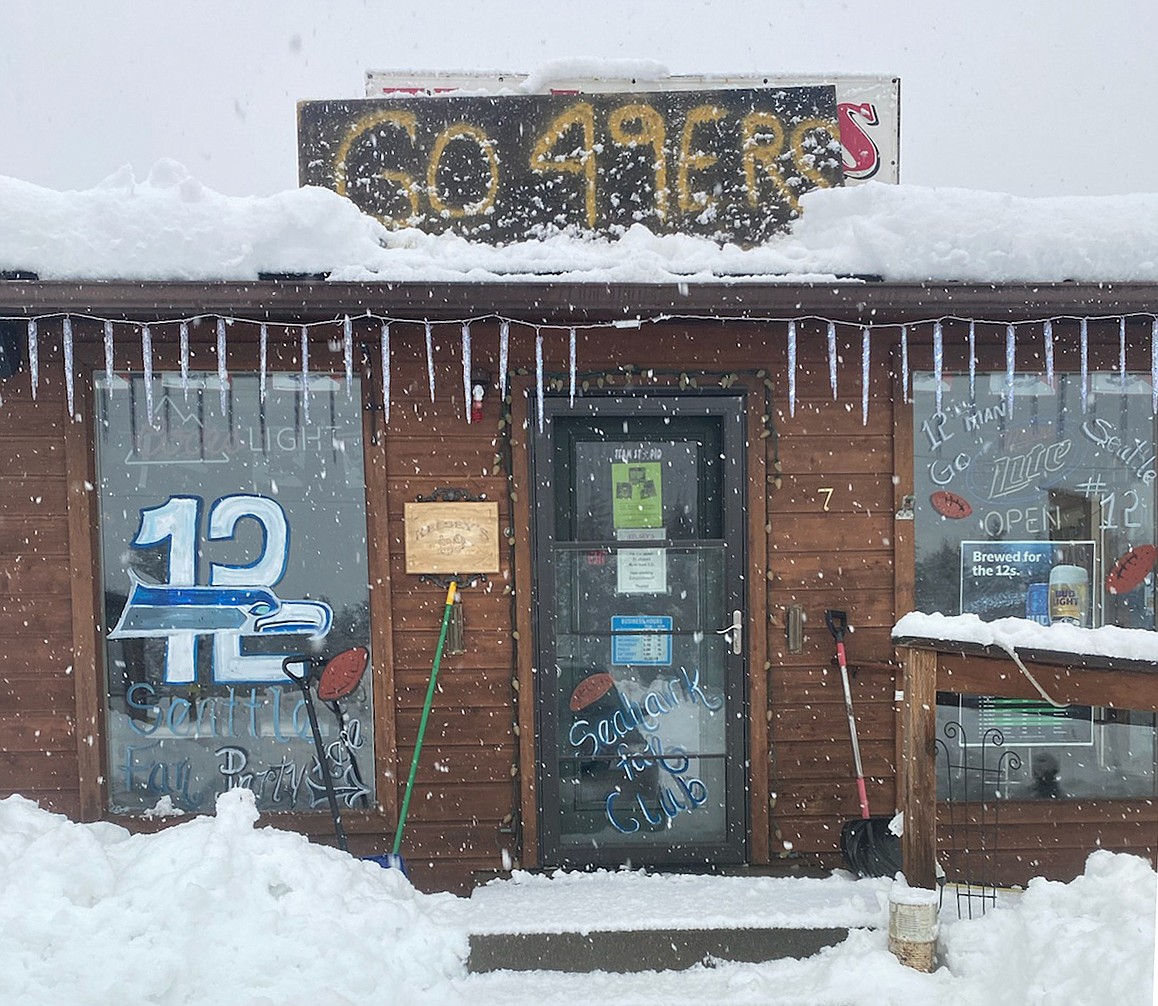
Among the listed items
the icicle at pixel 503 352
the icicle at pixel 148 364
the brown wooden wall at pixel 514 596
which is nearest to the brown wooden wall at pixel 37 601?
the brown wooden wall at pixel 514 596

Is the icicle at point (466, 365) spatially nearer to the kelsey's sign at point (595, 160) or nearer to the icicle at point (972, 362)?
the kelsey's sign at point (595, 160)

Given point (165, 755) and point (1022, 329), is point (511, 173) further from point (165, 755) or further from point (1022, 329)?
point (165, 755)

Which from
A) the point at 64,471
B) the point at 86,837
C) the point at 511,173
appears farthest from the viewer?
the point at 511,173

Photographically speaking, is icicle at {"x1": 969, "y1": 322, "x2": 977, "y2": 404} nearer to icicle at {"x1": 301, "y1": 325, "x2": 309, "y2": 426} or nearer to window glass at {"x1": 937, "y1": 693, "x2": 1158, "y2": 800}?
window glass at {"x1": 937, "y1": 693, "x2": 1158, "y2": 800}

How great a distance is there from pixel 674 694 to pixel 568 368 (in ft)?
6.35

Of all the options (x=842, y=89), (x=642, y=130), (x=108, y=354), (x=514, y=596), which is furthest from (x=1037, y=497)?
(x=108, y=354)

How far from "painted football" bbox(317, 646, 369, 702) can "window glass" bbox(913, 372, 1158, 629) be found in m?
3.17

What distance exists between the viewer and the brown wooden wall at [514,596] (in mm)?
5016

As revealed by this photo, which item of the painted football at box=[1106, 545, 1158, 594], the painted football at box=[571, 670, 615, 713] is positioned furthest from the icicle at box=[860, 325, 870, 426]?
the painted football at box=[571, 670, 615, 713]

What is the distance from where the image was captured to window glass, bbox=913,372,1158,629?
525 cm

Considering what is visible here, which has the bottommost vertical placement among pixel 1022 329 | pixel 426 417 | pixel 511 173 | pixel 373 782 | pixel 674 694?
pixel 373 782

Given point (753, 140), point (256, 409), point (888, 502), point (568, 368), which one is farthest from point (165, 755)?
point (753, 140)

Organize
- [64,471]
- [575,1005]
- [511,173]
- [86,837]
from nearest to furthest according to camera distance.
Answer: [575,1005] → [86,837] → [64,471] → [511,173]

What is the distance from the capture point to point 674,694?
5.27 meters
